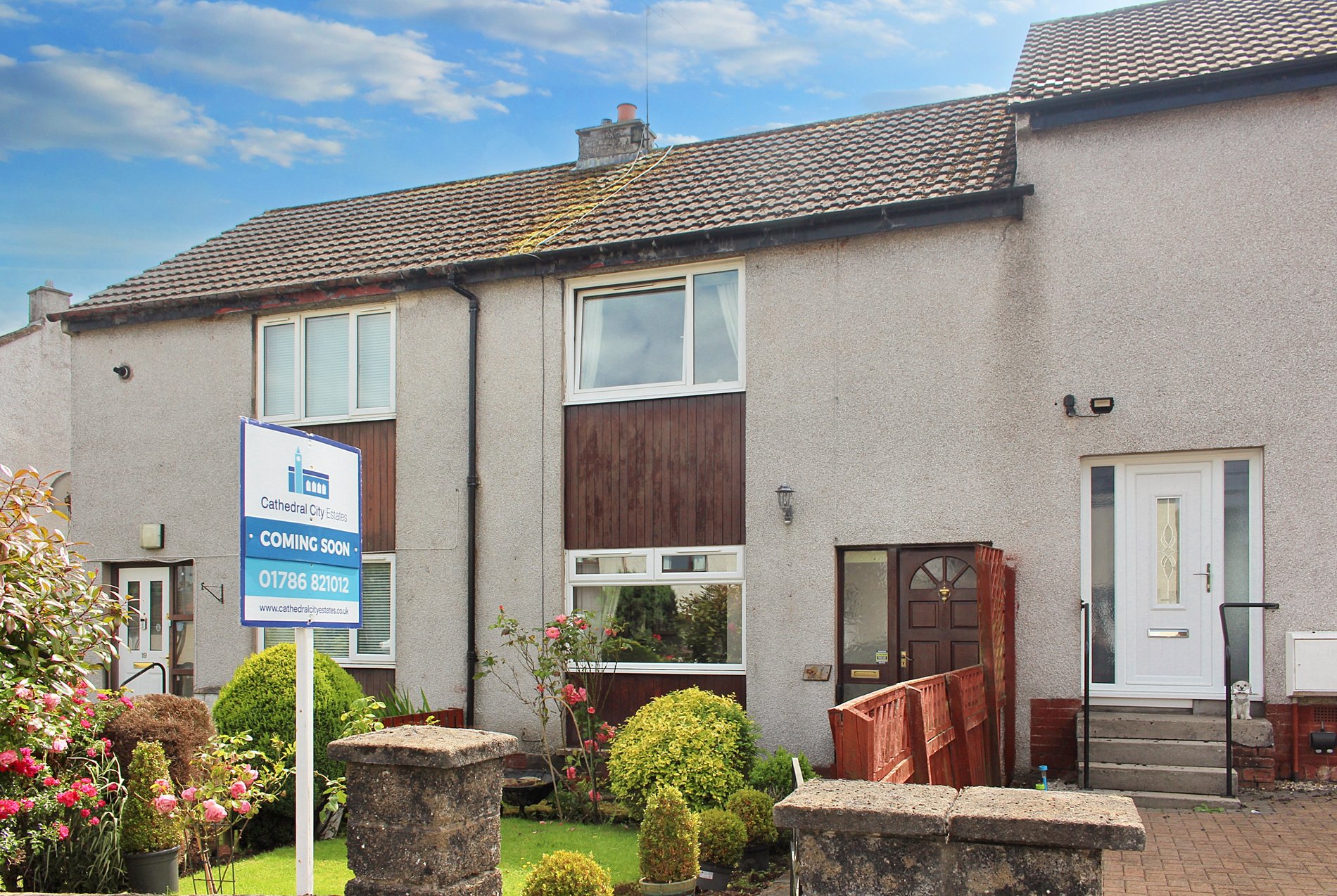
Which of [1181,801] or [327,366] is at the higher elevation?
[327,366]

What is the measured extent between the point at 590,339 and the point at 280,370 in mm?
4113

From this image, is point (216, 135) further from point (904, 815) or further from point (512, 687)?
point (904, 815)

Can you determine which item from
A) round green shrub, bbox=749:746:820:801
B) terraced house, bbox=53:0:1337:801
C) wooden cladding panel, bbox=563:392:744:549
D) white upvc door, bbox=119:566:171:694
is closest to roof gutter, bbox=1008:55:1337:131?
terraced house, bbox=53:0:1337:801

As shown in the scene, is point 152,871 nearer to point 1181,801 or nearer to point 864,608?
point 864,608

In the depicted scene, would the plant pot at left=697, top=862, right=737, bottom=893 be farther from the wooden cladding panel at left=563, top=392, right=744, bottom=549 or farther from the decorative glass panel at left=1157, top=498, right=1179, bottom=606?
the decorative glass panel at left=1157, top=498, right=1179, bottom=606

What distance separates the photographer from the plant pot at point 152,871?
22.4ft

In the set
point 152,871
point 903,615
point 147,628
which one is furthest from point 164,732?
point 147,628

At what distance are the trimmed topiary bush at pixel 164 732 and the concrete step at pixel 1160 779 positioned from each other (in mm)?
6775

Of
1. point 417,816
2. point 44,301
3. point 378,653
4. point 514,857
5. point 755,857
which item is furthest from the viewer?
point 44,301

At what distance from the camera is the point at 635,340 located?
11727mm

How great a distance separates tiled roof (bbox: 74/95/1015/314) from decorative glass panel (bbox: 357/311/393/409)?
580 mm

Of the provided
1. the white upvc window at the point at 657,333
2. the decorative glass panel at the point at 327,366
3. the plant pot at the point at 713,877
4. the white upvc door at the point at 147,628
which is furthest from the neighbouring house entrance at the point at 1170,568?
the white upvc door at the point at 147,628

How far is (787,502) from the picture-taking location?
10.6 m

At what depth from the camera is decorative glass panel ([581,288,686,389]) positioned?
1153cm
